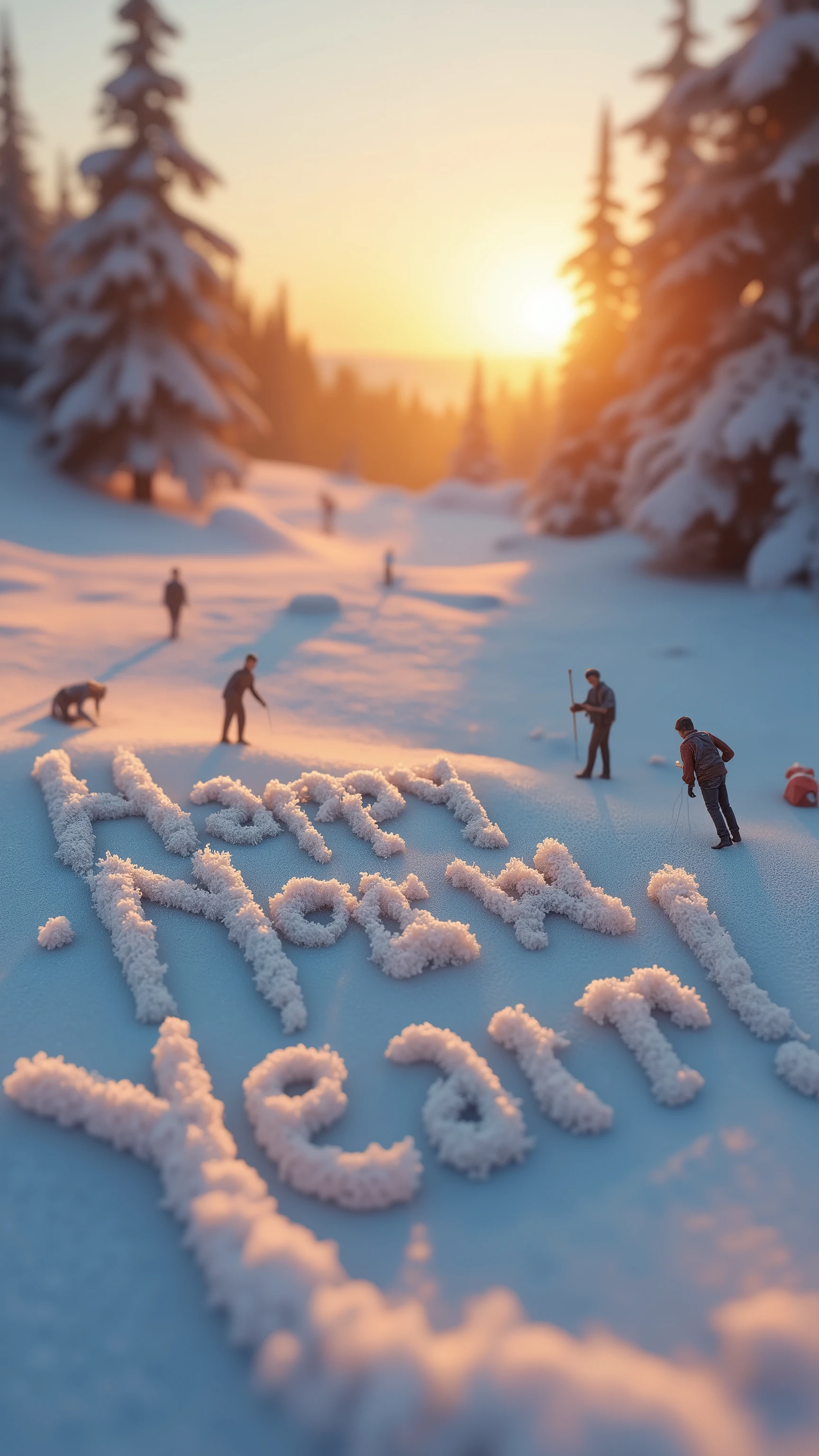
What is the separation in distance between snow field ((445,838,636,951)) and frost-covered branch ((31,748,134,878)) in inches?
127

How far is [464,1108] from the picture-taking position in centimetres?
543

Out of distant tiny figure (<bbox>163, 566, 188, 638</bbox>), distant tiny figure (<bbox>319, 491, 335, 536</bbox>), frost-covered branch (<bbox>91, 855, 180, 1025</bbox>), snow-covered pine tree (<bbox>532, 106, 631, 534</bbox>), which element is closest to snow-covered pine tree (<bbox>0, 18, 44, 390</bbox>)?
distant tiny figure (<bbox>319, 491, 335, 536</bbox>)

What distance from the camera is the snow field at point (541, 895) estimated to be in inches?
281

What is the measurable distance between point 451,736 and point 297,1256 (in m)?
8.07

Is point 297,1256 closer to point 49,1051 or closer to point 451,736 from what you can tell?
point 49,1051

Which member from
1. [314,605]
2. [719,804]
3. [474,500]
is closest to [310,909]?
[719,804]

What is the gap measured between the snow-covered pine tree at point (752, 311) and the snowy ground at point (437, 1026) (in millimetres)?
3691

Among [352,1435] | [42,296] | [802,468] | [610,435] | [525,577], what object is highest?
[42,296]

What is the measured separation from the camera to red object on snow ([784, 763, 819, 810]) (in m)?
9.46

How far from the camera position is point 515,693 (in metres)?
13.8

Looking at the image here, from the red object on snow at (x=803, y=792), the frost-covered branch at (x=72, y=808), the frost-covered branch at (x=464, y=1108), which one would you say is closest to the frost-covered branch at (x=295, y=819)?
the frost-covered branch at (x=72, y=808)

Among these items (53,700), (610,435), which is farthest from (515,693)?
(610,435)

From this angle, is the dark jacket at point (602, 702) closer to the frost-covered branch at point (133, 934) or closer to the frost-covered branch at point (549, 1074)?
the frost-covered branch at point (549, 1074)

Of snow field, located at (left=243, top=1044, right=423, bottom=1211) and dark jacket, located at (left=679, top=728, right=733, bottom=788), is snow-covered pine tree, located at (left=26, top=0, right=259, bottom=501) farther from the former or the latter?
snow field, located at (left=243, top=1044, right=423, bottom=1211)
